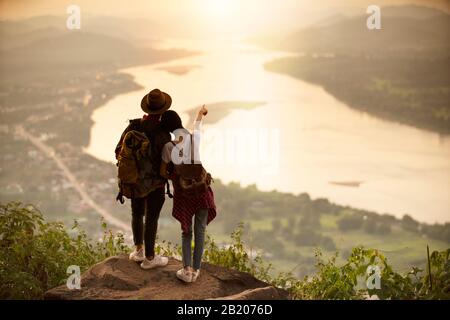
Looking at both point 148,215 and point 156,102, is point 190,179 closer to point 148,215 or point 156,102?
point 148,215

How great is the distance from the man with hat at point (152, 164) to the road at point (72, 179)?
11.6ft

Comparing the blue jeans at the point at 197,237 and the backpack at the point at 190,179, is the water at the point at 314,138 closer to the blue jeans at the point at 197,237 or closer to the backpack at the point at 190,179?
the blue jeans at the point at 197,237

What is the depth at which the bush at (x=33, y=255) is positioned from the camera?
4.70 meters

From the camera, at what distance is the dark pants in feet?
13.8

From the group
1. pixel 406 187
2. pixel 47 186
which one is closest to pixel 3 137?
pixel 47 186

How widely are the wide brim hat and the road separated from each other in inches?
155

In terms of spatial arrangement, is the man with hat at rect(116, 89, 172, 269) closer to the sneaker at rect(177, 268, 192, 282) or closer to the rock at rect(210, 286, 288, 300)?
the sneaker at rect(177, 268, 192, 282)

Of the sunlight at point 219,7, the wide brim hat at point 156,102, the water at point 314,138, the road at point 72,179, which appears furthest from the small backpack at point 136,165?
the sunlight at point 219,7

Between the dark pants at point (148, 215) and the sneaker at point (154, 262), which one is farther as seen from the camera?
the sneaker at point (154, 262)

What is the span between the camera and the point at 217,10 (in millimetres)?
9289

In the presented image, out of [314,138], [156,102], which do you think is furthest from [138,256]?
[314,138]

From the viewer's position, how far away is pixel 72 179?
8.75m

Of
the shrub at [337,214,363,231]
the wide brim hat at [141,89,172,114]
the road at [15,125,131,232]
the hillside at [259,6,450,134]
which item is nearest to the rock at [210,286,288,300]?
the wide brim hat at [141,89,172,114]
